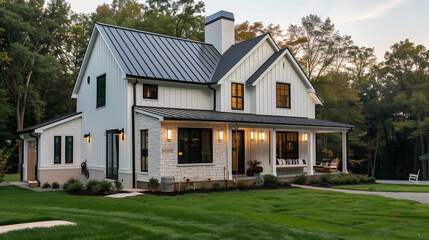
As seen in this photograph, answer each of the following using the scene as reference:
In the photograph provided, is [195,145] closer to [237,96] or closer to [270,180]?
[270,180]

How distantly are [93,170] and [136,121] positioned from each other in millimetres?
4738

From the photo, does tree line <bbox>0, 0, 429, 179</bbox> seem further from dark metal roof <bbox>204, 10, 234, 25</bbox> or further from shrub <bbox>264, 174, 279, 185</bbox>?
shrub <bbox>264, 174, 279, 185</bbox>

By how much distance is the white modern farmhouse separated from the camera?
54.2 ft

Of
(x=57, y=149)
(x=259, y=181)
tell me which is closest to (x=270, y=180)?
(x=259, y=181)

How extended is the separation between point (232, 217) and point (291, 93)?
13.5 m

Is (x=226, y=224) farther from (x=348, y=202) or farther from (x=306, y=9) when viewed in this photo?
(x=306, y=9)

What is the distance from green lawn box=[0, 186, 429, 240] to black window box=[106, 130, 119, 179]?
419cm

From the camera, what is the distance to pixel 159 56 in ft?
64.1

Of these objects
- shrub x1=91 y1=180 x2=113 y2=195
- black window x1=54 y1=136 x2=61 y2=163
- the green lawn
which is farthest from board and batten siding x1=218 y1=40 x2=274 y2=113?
Answer: black window x1=54 y1=136 x2=61 y2=163

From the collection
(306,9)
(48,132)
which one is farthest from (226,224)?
(306,9)

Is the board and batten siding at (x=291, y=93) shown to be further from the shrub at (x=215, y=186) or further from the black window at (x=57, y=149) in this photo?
the black window at (x=57, y=149)

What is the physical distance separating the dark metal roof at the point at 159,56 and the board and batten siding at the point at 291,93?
2.88 m

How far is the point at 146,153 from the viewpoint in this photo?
16484 mm

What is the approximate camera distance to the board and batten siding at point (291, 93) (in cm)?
2037
